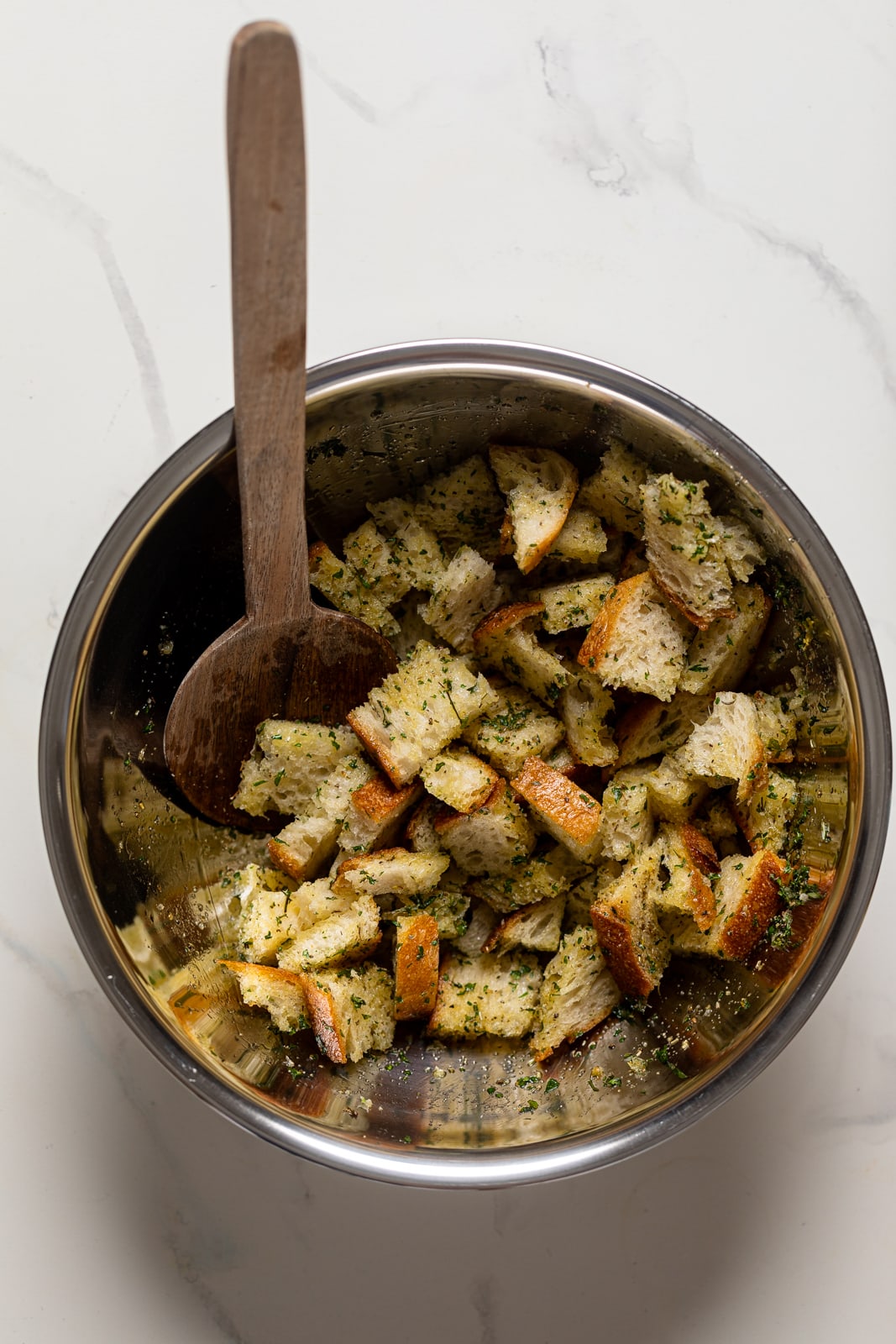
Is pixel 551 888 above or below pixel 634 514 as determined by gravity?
below

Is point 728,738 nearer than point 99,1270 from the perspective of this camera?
Yes

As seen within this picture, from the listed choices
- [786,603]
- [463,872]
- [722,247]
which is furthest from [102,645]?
[722,247]

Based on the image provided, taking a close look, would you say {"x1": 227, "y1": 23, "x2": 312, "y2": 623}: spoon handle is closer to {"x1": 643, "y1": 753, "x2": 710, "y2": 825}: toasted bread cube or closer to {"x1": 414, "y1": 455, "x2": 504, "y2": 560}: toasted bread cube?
{"x1": 414, "y1": 455, "x2": 504, "y2": 560}: toasted bread cube

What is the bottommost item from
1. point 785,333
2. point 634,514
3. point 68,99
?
point 634,514

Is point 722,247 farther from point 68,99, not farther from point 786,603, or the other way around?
point 68,99

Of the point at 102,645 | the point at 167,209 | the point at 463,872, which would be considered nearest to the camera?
the point at 102,645

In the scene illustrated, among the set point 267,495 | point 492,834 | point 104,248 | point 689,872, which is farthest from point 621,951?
point 104,248

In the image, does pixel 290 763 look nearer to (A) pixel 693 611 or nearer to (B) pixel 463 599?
(B) pixel 463 599
